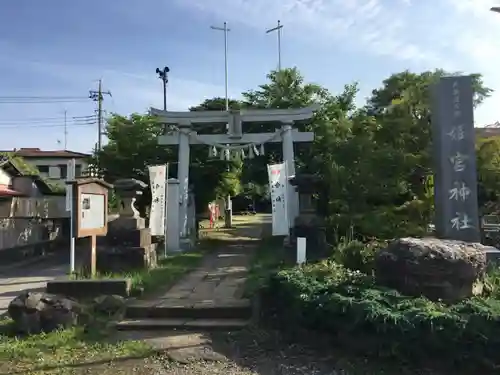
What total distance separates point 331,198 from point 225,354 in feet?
26.6

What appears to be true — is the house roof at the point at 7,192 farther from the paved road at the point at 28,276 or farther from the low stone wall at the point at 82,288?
the low stone wall at the point at 82,288

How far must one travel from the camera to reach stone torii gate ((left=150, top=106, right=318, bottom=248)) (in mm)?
17609

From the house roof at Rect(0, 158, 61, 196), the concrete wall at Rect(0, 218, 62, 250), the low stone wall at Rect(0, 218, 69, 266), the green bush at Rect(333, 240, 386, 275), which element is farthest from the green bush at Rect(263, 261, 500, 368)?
the house roof at Rect(0, 158, 61, 196)

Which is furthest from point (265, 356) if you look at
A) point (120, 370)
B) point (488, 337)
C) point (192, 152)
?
point (192, 152)

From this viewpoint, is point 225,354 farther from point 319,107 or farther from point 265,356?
point 319,107

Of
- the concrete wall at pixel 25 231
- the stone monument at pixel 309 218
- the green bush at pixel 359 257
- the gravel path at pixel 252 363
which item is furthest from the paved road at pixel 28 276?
the stone monument at pixel 309 218

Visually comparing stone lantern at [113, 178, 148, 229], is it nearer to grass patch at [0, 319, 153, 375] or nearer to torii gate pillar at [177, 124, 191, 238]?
torii gate pillar at [177, 124, 191, 238]

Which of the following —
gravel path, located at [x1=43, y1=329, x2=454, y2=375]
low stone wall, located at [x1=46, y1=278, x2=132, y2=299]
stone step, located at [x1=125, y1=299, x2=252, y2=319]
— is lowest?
gravel path, located at [x1=43, y1=329, x2=454, y2=375]

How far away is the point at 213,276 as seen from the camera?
37.2 ft

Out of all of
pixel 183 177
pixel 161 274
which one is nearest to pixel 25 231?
pixel 183 177

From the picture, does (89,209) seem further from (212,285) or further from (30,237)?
(30,237)

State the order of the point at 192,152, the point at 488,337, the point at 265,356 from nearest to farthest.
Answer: the point at 488,337 → the point at 265,356 → the point at 192,152

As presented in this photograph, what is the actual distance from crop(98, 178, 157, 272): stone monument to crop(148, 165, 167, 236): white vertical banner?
829 millimetres

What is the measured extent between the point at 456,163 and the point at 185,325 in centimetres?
631
